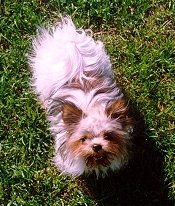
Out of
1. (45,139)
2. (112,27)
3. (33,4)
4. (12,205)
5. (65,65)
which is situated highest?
(33,4)

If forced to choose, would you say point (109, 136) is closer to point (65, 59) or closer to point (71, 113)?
point (71, 113)

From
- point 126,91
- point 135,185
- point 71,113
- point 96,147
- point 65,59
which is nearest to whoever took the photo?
point 96,147

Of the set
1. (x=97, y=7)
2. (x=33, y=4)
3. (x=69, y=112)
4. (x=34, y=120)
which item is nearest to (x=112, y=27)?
(x=97, y=7)

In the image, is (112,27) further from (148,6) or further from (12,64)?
(12,64)

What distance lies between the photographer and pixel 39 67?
195 inches

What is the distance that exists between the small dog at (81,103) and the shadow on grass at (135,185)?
19cm

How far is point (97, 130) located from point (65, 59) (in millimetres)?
758

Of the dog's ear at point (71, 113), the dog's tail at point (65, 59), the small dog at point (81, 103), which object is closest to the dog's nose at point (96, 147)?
the small dog at point (81, 103)

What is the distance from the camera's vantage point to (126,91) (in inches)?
208

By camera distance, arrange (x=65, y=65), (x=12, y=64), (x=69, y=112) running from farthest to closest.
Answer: (x=12, y=64) < (x=65, y=65) < (x=69, y=112)

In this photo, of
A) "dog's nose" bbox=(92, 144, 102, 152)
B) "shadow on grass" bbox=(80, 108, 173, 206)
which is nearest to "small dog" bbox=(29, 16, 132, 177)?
"dog's nose" bbox=(92, 144, 102, 152)

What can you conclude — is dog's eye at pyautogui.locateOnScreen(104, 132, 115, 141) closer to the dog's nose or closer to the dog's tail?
the dog's nose

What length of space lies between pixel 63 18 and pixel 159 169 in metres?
1.71

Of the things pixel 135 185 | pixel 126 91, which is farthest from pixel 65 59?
pixel 135 185
